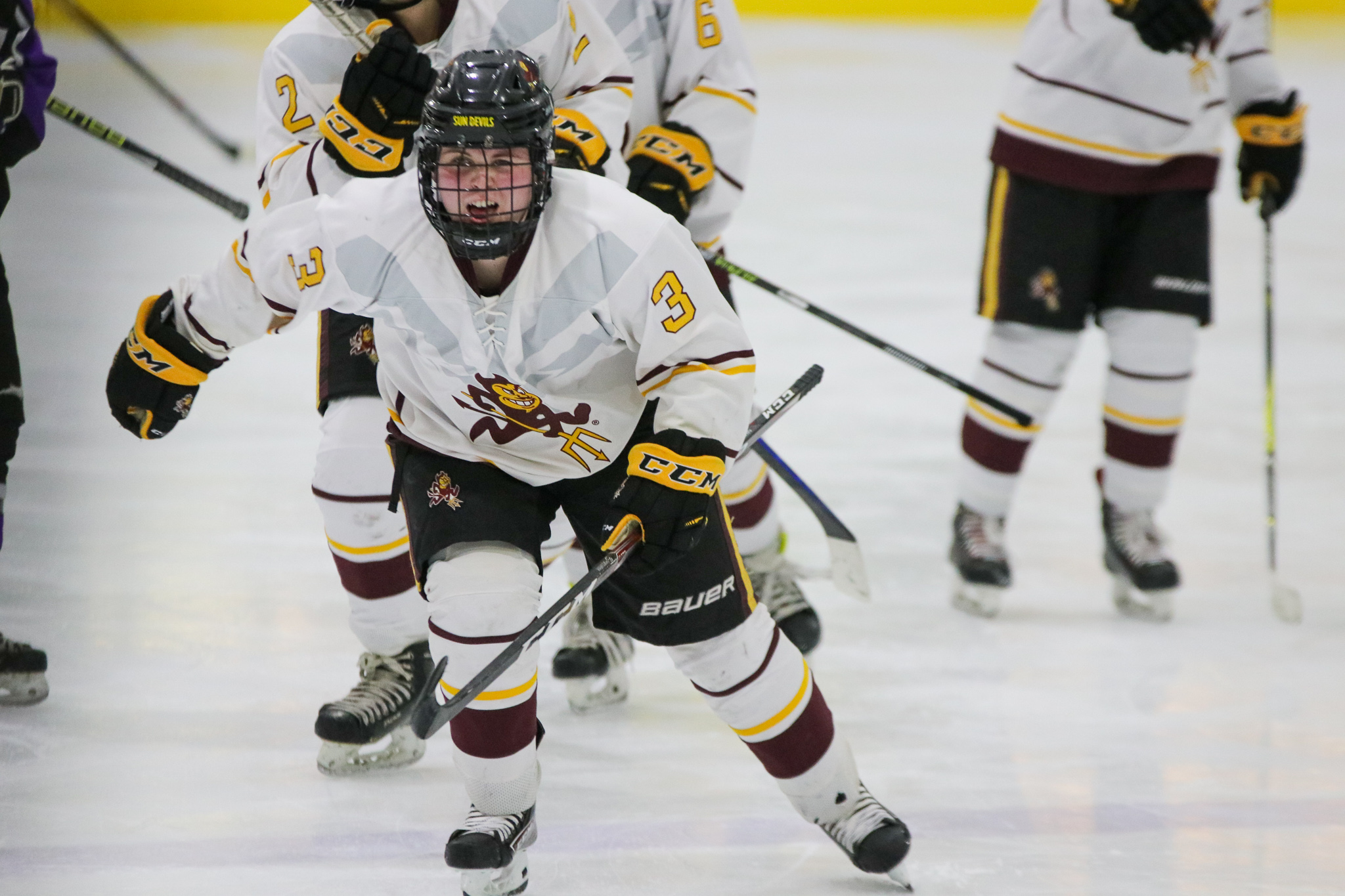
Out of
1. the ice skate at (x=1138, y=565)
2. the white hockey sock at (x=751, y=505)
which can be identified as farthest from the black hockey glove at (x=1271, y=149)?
the white hockey sock at (x=751, y=505)

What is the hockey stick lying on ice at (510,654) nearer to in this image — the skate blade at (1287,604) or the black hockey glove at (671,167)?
the black hockey glove at (671,167)

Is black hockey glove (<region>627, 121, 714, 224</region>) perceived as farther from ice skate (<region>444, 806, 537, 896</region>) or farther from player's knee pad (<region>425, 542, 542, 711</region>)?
ice skate (<region>444, 806, 537, 896</region>)

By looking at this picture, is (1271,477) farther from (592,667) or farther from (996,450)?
(592,667)

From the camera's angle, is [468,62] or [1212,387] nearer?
[468,62]

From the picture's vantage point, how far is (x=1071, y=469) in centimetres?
378

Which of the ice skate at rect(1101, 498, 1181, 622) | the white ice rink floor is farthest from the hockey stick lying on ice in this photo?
the ice skate at rect(1101, 498, 1181, 622)

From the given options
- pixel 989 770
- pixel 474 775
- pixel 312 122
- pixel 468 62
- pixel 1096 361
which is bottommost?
pixel 1096 361

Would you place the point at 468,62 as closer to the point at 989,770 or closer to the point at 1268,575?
the point at 989,770

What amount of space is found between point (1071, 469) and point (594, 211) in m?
A: 2.31

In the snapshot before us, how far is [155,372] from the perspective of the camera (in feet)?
6.22

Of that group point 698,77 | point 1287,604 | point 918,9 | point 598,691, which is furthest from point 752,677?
point 918,9

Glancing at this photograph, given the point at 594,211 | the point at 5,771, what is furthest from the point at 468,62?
the point at 5,771

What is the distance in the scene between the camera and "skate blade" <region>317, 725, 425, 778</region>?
7.33ft

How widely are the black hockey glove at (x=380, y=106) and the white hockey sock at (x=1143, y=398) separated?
1505 millimetres
